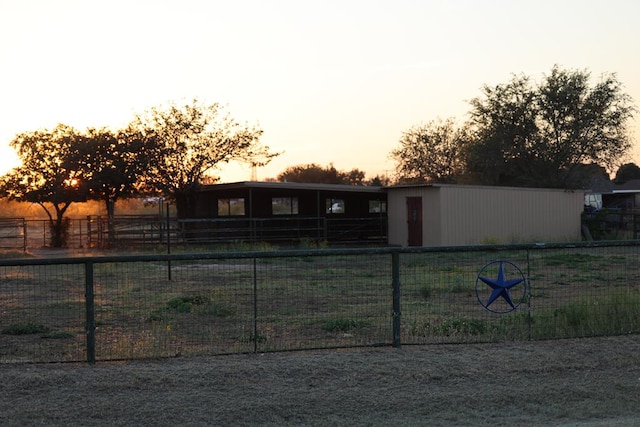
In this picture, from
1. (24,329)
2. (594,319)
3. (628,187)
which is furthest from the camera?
(628,187)

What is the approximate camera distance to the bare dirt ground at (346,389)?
6766mm

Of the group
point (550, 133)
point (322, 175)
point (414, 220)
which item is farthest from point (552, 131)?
point (322, 175)

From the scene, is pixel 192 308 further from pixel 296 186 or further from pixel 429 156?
pixel 429 156

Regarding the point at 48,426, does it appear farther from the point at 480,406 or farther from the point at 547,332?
the point at 547,332

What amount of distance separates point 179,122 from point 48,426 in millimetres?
37926

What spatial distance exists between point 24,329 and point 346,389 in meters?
5.81

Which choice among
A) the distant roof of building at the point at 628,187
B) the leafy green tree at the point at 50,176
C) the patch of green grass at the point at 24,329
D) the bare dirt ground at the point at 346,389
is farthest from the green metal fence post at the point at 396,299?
the distant roof of building at the point at 628,187

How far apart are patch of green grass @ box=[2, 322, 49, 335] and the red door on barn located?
24.0m

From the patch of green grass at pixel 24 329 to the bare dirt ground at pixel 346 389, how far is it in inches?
117

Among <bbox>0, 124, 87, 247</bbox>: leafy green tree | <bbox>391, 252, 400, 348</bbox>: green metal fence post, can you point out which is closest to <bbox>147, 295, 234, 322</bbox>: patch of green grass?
<bbox>391, 252, 400, 348</bbox>: green metal fence post

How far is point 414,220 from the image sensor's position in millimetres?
34406

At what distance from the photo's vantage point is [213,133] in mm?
44344

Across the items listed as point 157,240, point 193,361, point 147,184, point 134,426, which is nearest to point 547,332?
point 193,361

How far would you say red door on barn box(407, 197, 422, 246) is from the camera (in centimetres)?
3400
